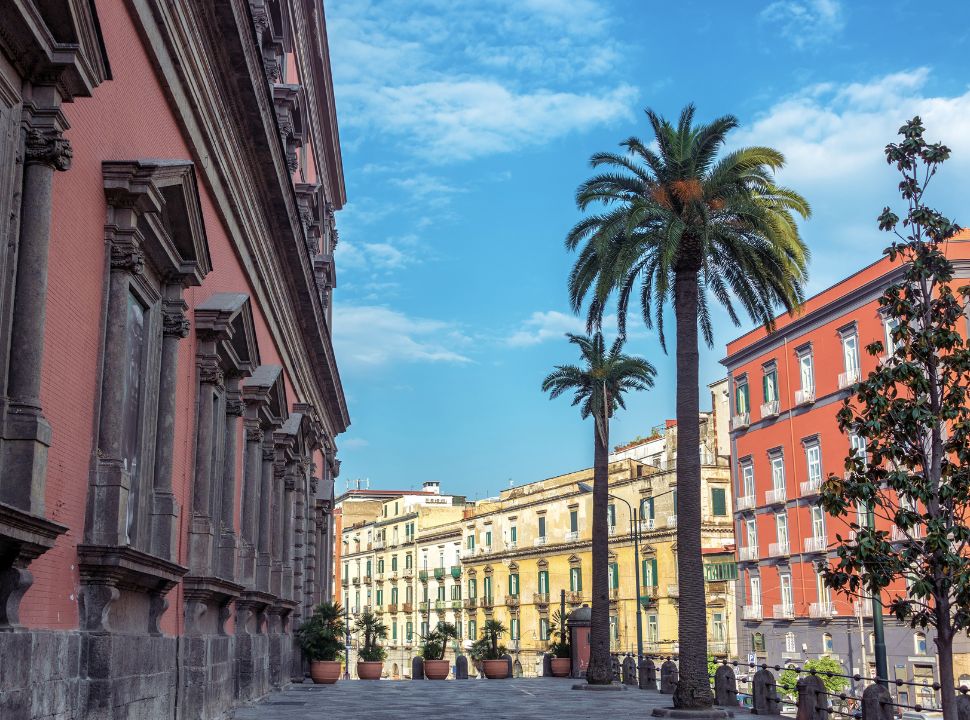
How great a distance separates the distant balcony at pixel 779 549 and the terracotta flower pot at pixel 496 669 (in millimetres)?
15990

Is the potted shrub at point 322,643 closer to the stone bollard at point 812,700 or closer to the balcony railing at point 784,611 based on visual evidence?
the stone bollard at point 812,700

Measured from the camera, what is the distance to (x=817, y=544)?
45.3 metres

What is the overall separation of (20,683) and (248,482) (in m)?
11.6

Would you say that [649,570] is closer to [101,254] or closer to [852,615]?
[852,615]

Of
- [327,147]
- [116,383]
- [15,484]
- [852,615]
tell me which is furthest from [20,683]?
[852,615]

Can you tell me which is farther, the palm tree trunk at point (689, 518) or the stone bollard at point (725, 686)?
the stone bollard at point (725, 686)

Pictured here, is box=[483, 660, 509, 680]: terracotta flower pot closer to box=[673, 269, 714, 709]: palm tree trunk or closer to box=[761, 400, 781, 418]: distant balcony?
box=[673, 269, 714, 709]: palm tree trunk

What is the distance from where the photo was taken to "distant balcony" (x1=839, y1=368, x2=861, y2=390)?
44.0m

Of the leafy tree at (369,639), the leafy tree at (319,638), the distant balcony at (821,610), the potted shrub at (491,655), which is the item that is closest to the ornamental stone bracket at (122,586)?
the leafy tree at (319,638)

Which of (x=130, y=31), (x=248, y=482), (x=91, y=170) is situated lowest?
(x=248, y=482)

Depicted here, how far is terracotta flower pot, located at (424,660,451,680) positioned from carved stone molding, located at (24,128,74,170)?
1219 inches

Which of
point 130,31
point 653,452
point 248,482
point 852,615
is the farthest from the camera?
point 653,452

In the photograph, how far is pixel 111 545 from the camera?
9188 millimetres

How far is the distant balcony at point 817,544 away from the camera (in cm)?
4509
